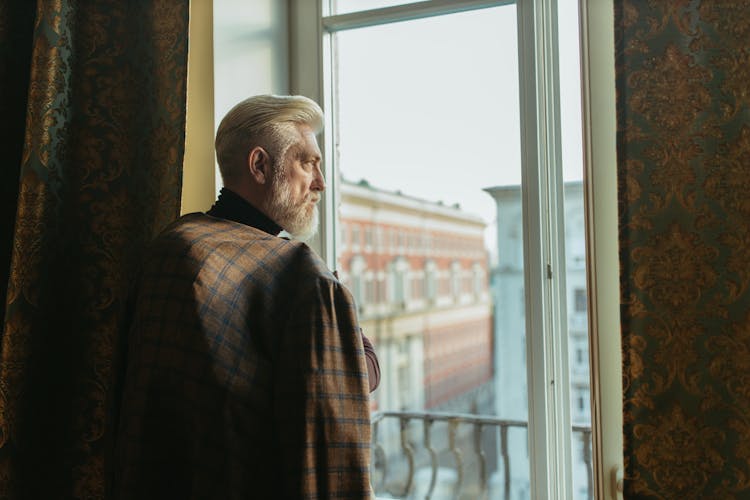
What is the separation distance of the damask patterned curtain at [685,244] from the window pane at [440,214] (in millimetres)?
444

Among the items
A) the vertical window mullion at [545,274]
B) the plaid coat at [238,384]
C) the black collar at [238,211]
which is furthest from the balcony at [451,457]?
the black collar at [238,211]

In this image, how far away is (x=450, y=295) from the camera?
2.14 metres

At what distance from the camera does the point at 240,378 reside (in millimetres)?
1260

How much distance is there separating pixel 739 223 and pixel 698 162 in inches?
6.1

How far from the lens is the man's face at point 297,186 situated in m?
1.52

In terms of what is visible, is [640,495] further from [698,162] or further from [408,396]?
[408,396]

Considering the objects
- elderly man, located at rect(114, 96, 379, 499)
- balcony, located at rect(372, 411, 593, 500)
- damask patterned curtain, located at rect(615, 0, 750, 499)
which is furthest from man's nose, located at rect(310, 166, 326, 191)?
balcony, located at rect(372, 411, 593, 500)

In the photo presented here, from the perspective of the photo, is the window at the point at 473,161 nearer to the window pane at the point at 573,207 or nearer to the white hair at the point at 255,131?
the window pane at the point at 573,207

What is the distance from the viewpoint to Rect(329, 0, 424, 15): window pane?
2.10m

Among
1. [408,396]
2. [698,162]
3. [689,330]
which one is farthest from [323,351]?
[408,396]

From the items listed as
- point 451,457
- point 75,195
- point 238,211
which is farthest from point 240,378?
point 451,457

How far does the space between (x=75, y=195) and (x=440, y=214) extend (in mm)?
1029

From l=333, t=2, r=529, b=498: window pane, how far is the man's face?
574 mm

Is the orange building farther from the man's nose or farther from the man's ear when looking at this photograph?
the man's ear
